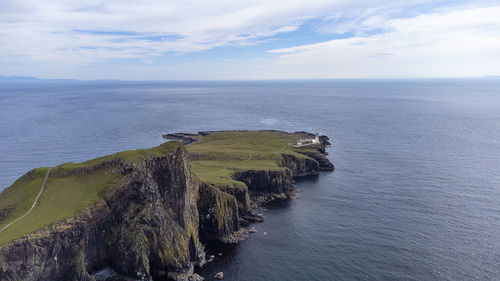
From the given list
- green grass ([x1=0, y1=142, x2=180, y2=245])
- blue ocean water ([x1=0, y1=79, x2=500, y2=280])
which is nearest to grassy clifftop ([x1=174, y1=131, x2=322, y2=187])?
blue ocean water ([x1=0, y1=79, x2=500, y2=280])

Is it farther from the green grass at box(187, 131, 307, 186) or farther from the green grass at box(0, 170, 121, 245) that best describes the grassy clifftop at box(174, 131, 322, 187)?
the green grass at box(0, 170, 121, 245)

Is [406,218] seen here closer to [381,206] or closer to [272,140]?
[381,206]

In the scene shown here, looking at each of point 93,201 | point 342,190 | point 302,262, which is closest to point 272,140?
point 342,190

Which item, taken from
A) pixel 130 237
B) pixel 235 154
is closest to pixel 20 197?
pixel 130 237

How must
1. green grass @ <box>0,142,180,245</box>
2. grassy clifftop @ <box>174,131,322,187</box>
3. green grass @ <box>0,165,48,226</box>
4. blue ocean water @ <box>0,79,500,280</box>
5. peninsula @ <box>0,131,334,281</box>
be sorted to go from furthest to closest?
grassy clifftop @ <box>174,131,322,187</box> → blue ocean water @ <box>0,79,500,280</box> → green grass @ <box>0,165,48,226</box> → green grass @ <box>0,142,180,245</box> → peninsula @ <box>0,131,334,281</box>

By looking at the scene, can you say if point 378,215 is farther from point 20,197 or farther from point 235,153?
point 20,197

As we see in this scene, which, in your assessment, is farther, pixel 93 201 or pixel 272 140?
pixel 272 140

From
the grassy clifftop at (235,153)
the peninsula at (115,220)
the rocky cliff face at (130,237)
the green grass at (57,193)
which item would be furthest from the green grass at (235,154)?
the green grass at (57,193)
